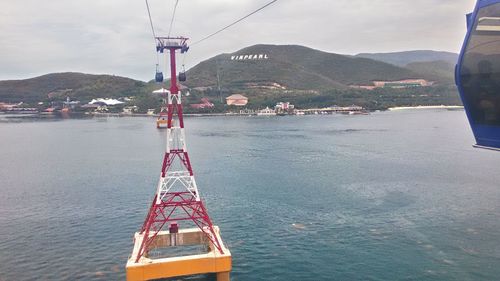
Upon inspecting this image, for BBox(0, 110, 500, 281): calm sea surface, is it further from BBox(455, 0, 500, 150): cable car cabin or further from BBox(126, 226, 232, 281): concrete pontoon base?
BBox(455, 0, 500, 150): cable car cabin

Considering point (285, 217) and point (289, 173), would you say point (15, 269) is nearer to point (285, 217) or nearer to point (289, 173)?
point (285, 217)

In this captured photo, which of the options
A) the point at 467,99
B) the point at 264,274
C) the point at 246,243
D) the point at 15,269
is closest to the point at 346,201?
the point at 246,243

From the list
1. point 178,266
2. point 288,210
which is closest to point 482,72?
point 178,266

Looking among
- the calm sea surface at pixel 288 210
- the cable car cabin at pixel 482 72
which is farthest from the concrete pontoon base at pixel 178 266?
the cable car cabin at pixel 482 72

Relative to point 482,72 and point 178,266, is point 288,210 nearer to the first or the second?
point 178,266

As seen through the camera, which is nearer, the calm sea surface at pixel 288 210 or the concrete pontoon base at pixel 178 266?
the concrete pontoon base at pixel 178 266

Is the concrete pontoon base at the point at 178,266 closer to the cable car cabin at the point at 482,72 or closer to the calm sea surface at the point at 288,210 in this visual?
the calm sea surface at the point at 288,210
